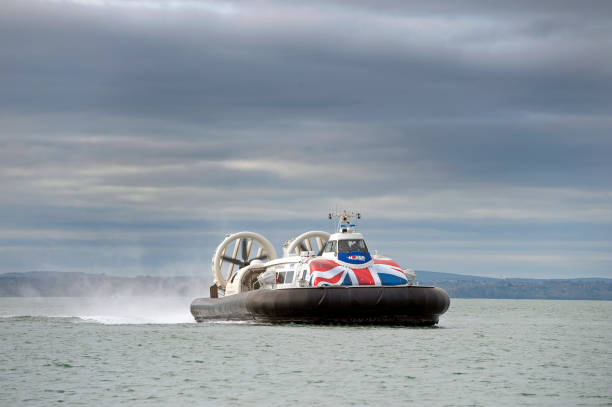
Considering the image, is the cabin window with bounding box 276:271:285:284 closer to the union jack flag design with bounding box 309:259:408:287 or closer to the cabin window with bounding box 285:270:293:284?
the cabin window with bounding box 285:270:293:284

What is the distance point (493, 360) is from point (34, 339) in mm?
15247

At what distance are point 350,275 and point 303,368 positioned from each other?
1045cm

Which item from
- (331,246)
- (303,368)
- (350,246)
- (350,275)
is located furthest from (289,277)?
(303,368)

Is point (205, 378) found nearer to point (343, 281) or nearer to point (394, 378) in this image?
point (394, 378)

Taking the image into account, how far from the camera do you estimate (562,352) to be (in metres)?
24.6

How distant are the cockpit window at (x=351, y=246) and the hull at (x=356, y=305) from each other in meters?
2.75

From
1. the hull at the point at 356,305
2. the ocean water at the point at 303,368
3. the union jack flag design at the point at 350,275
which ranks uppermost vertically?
the union jack flag design at the point at 350,275

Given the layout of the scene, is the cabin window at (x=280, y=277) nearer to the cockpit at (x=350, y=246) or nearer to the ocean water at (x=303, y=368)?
the cockpit at (x=350, y=246)

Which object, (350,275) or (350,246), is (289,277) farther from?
(350,275)

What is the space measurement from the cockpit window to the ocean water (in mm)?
3069

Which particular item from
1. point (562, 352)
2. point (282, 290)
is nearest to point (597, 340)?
point (562, 352)

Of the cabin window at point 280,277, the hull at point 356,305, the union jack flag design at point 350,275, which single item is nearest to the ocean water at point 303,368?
the hull at point 356,305

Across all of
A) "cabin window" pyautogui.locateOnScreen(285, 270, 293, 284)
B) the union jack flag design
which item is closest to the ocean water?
the union jack flag design

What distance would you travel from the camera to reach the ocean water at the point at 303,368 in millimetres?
15492
